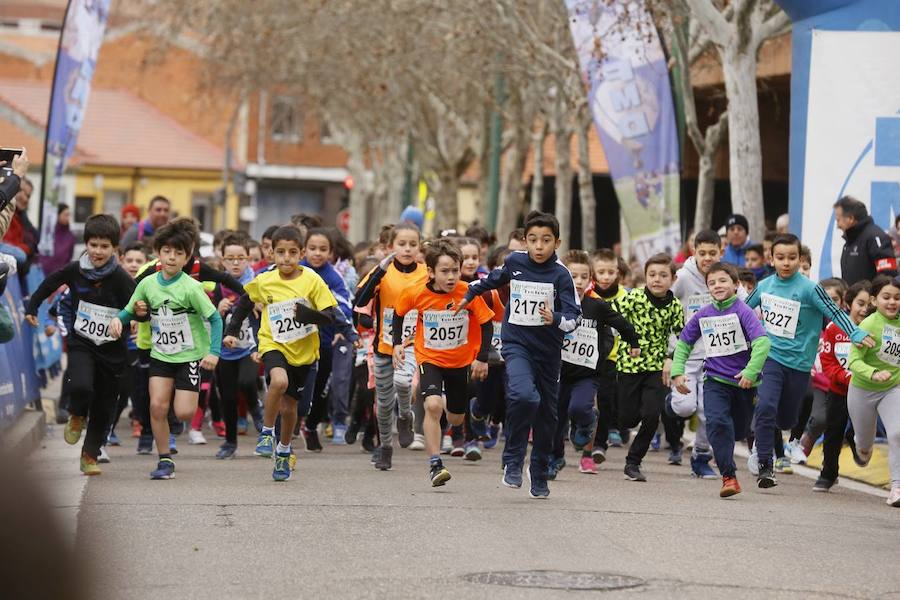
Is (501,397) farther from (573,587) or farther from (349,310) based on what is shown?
(573,587)

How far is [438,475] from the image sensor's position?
10.2 metres

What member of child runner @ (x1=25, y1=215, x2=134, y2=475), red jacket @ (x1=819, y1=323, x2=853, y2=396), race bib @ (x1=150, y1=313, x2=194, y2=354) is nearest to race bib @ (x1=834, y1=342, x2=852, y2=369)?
red jacket @ (x1=819, y1=323, x2=853, y2=396)

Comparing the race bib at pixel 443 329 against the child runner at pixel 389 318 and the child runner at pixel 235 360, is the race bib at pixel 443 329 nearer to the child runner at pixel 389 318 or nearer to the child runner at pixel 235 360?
the child runner at pixel 389 318

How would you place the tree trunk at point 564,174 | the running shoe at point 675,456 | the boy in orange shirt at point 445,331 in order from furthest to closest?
the tree trunk at point 564,174 < the running shoe at point 675,456 < the boy in orange shirt at point 445,331

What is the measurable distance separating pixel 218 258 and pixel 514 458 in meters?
6.09

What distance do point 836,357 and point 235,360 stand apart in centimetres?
472

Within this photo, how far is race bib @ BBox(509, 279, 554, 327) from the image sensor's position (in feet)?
32.6

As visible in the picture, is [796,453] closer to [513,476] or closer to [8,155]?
[513,476]

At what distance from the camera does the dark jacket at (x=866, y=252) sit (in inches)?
551

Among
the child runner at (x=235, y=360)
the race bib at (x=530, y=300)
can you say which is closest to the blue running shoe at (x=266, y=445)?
the child runner at (x=235, y=360)

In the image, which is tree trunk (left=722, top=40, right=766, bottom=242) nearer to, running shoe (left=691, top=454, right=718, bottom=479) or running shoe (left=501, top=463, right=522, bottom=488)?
running shoe (left=691, top=454, right=718, bottom=479)

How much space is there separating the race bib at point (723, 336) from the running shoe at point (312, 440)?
12.7ft

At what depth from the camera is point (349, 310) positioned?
42.9 ft

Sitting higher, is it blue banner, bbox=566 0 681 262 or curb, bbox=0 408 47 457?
blue banner, bbox=566 0 681 262
